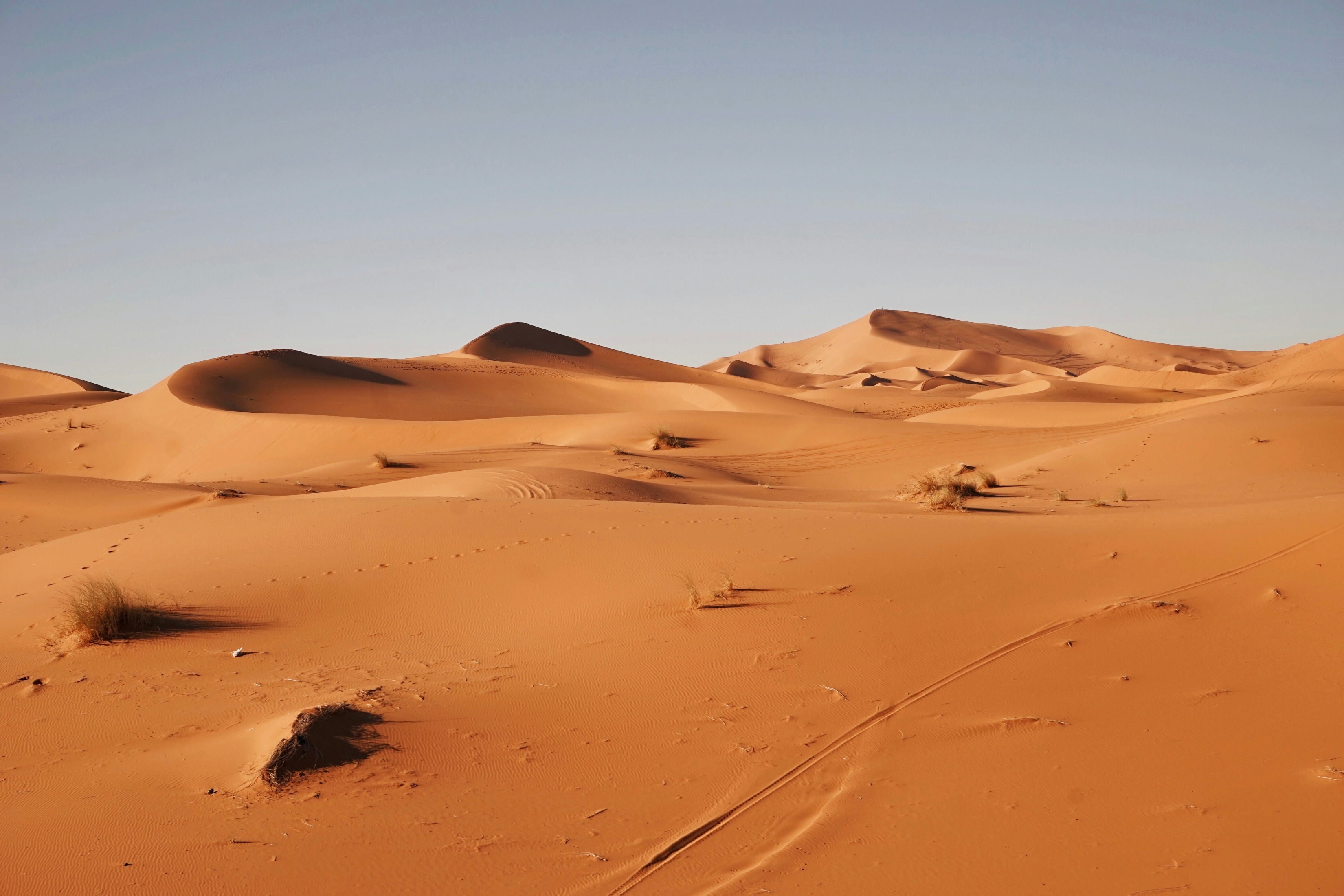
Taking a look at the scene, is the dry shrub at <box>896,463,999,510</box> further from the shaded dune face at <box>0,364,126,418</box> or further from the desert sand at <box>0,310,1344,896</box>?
the shaded dune face at <box>0,364,126,418</box>

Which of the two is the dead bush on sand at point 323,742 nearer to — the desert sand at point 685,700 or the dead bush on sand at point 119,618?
the desert sand at point 685,700

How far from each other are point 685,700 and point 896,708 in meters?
1.09

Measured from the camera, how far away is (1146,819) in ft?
12.4

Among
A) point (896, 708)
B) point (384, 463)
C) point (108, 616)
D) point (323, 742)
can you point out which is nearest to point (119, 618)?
point (108, 616)

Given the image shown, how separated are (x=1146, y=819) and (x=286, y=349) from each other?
43106 millimetres

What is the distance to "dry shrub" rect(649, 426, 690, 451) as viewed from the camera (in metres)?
24.6

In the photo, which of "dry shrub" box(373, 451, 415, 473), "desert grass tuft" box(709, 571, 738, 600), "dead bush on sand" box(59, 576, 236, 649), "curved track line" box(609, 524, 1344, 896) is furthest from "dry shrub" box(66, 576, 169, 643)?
"dry shrub" box(373, 451, 415, 473)

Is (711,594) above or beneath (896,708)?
above

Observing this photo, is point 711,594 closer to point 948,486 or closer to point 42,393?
point 948,486

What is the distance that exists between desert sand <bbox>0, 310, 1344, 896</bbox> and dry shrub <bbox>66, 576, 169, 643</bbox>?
3.5 inches

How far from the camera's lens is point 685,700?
507 centimetres

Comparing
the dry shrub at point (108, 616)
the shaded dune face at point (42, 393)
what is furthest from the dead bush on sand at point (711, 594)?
the shaded dune face at point (42, 393)

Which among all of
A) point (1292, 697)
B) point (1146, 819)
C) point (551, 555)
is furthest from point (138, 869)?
point (1292, 697)

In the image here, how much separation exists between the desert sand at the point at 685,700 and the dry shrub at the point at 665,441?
1220 centimetres
